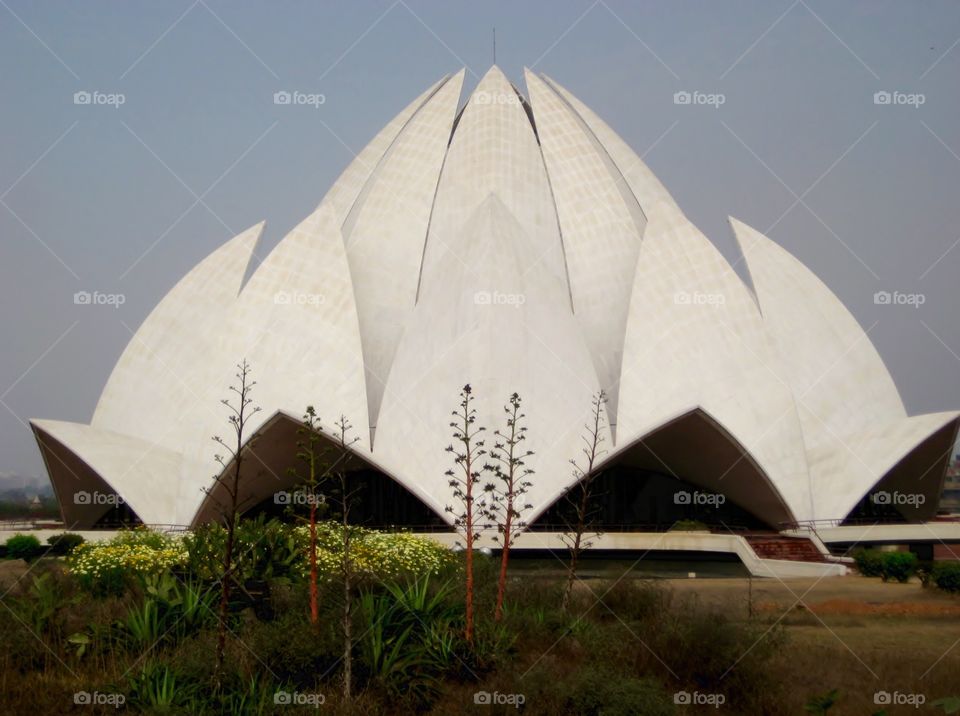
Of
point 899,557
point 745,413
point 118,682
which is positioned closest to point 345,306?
point 745,413

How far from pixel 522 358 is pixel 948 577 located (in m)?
11.2

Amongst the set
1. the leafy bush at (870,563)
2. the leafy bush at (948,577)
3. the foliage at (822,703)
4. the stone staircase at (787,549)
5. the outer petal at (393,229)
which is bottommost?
the foliage at (822,703)

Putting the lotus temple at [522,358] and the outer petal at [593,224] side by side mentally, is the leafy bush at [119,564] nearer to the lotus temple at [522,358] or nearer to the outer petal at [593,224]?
the lotus temple at [522,358]

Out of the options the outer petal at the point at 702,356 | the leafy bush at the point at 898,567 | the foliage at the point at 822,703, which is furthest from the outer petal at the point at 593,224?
the foliage at the point at 822,703

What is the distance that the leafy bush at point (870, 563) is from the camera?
2211 cm

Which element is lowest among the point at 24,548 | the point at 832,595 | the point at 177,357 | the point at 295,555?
the point at 832,595

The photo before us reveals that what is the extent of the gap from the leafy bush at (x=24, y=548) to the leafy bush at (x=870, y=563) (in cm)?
1729

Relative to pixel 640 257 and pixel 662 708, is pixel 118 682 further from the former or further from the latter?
pixel 640 257

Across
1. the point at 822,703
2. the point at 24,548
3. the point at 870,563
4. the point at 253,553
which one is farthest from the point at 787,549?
the point at 24,548

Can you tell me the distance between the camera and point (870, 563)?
2244 cm

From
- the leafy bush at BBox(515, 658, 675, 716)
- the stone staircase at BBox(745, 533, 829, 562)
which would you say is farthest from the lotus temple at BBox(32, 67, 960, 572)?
the leafy bush at BBox(515, 658, 675, 716)

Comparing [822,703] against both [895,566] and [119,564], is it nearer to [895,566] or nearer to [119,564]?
[119,564]

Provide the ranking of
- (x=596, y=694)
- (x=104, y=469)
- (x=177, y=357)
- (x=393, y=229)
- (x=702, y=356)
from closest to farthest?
(x=596, y=694) → (x=104, y=469) → (x=702, y=356) → (x=177, y=357) → (x=393, y=229)

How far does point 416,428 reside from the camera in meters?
27.4
